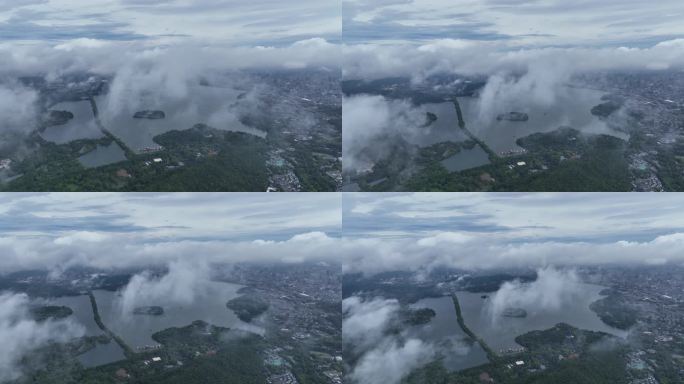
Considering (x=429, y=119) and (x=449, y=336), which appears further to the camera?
(x=429, y=119)

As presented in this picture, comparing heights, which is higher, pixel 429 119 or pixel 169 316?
pixel 429 119

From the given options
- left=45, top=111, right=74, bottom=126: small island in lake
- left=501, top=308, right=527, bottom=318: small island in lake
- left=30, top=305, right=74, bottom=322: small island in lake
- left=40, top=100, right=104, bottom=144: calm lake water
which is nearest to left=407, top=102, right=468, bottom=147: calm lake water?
left=501, top=308, right=527, bottom=318: small island in lake

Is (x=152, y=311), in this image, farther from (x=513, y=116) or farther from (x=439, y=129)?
(x=513, y=116)

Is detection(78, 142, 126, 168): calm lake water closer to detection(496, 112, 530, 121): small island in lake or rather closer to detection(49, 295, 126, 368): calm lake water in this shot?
detection(49, 295, 126, 368): calm lake water

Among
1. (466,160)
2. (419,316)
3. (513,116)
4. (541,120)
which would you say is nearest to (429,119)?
(466,160)

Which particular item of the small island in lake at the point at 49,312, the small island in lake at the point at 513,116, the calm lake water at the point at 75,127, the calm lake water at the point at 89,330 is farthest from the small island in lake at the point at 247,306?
the small island in lake at the point at 513,116

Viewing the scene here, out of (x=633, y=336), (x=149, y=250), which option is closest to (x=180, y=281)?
(x=149, y=250)

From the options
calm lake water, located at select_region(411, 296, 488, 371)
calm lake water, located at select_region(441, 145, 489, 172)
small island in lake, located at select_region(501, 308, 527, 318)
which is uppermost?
calm lake water, located at select_region(441, 145, 489, 172)
